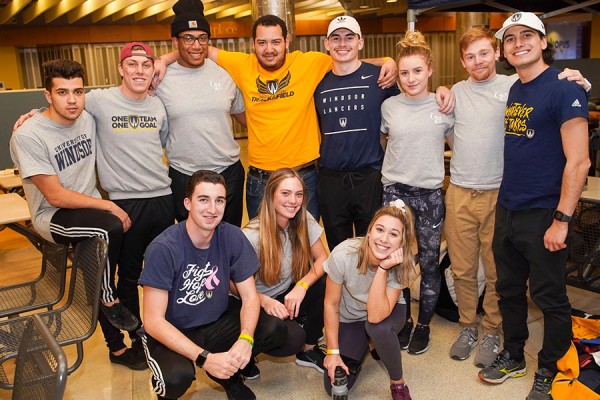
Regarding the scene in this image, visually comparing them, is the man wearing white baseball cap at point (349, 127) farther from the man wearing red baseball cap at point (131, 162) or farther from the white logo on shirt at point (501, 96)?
the man wearing red baseball cap at point (131, 162)

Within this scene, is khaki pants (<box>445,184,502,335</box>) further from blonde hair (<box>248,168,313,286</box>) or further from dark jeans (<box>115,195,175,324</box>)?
dark jeans (<box>115,195,175,324</box>)

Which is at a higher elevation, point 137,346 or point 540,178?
point 540,178

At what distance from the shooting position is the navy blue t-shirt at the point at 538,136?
2332 mm

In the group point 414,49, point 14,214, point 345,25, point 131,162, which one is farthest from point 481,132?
point 14,214

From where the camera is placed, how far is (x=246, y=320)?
8.50 ft

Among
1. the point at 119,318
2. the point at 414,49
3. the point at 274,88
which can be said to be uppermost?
the point at 414,49

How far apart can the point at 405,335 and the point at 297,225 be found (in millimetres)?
986

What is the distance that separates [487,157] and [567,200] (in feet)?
1.88

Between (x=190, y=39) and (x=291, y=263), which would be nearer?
(x=291, y=263)

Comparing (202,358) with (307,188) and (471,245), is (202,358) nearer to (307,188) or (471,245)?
(307,188)

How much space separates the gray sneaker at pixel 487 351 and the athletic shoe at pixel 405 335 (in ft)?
1.31

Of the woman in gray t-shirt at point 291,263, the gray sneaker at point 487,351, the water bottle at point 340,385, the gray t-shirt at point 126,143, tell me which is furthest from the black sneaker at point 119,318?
the gray sneaker at point 487,351

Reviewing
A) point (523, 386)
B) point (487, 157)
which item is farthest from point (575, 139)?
point (523, 386)

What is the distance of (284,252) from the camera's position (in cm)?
297
